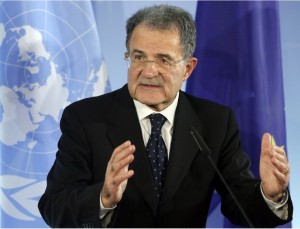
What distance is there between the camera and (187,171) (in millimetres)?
2057

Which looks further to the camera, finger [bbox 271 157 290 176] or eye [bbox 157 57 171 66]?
eye [bbox 157 57 171 66]

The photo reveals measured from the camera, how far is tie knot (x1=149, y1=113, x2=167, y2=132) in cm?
208

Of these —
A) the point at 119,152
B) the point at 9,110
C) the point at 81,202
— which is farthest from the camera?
the point at 9,110

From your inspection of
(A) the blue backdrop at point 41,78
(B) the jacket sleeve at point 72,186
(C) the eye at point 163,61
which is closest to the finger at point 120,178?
(B) the jacket sleeve at point 72,186

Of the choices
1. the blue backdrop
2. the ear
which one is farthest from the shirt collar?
the blue backdrop

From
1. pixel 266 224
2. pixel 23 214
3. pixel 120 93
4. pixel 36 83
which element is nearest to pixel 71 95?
pixel 36 83

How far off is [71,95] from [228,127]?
2.63ft

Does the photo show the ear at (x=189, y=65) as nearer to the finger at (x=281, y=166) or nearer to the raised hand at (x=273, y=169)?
the raised hand at (x=273, y=169)

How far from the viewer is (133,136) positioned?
2.06 metres

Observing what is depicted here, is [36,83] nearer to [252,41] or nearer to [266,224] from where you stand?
[252,41]

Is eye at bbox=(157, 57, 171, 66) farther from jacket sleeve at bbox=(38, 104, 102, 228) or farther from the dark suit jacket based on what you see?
jacket sleeve at bbox=(38, 104, 102, 228)

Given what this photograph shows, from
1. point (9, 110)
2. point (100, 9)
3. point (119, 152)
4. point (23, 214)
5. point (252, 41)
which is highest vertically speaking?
point (100, 9)

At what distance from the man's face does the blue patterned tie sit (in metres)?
0.12

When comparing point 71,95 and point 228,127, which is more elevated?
point 71,95
